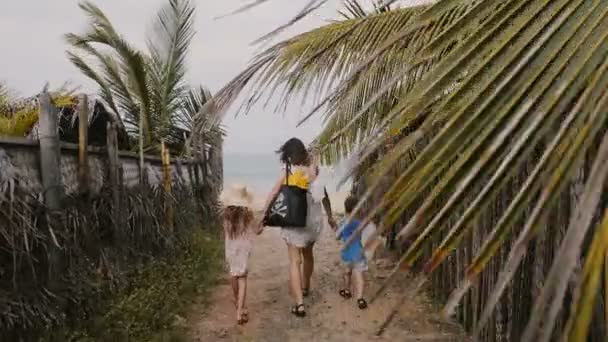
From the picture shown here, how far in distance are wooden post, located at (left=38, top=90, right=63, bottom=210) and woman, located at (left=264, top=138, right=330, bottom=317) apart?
5.52 ft

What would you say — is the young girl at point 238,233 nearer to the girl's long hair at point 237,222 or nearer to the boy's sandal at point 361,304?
the girl's long hair at point 237,222

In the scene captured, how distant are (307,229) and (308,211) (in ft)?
0.51

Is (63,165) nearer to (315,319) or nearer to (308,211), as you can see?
(308,211)

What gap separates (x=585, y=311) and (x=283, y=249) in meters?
8.79

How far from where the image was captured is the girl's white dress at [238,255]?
4898mm

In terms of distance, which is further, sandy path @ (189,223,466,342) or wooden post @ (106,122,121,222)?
wooden post @ (106,122,121,222)

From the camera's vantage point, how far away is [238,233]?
499 cm

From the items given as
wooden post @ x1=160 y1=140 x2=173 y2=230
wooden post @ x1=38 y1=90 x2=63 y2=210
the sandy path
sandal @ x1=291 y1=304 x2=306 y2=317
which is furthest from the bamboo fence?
sandal @ x1=291 y1=304 x2=306 y2=317

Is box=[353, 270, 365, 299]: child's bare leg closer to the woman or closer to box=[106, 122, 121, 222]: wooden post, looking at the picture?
the woman

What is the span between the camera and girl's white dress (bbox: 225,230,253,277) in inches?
193

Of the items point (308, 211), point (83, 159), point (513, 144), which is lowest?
point (308, 211)

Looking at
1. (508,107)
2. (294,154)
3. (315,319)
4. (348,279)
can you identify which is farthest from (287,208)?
(508,107)

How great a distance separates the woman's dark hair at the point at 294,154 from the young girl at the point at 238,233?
499 mm

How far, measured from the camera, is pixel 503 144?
51 centimetres
